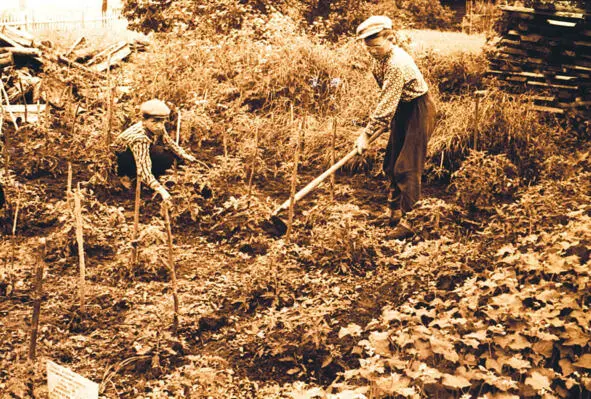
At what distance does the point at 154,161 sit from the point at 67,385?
3.40 meters

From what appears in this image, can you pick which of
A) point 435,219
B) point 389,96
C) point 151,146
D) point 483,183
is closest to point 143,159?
point 151,146

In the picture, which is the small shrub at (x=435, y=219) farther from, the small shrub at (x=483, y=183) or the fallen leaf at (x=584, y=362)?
the fallen leaf at (x=584, y=362)

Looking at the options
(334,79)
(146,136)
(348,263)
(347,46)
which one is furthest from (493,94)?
(146,136)

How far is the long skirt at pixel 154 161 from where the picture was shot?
6.54 metres

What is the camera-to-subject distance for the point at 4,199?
20.3 ft

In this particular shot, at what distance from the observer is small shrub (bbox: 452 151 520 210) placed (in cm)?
672

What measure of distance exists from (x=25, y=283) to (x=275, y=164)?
3.17 m

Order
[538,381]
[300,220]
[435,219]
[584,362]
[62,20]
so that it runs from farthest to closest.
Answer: [62,20] → [300,220] → [435,219] → [584,362] → [538,381]

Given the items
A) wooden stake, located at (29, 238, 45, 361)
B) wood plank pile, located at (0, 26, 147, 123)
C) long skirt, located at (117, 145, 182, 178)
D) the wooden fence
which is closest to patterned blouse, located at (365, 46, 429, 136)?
long skirt, located at (117, 145, 182, 178)

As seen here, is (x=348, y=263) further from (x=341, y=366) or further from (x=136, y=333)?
(x=136, y=333)

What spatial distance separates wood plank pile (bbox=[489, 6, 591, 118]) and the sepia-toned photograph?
0.03 m

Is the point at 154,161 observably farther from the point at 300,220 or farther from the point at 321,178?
the point at 321,178

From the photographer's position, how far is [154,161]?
659 cm

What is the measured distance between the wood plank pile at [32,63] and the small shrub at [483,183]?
4303 millimetres
